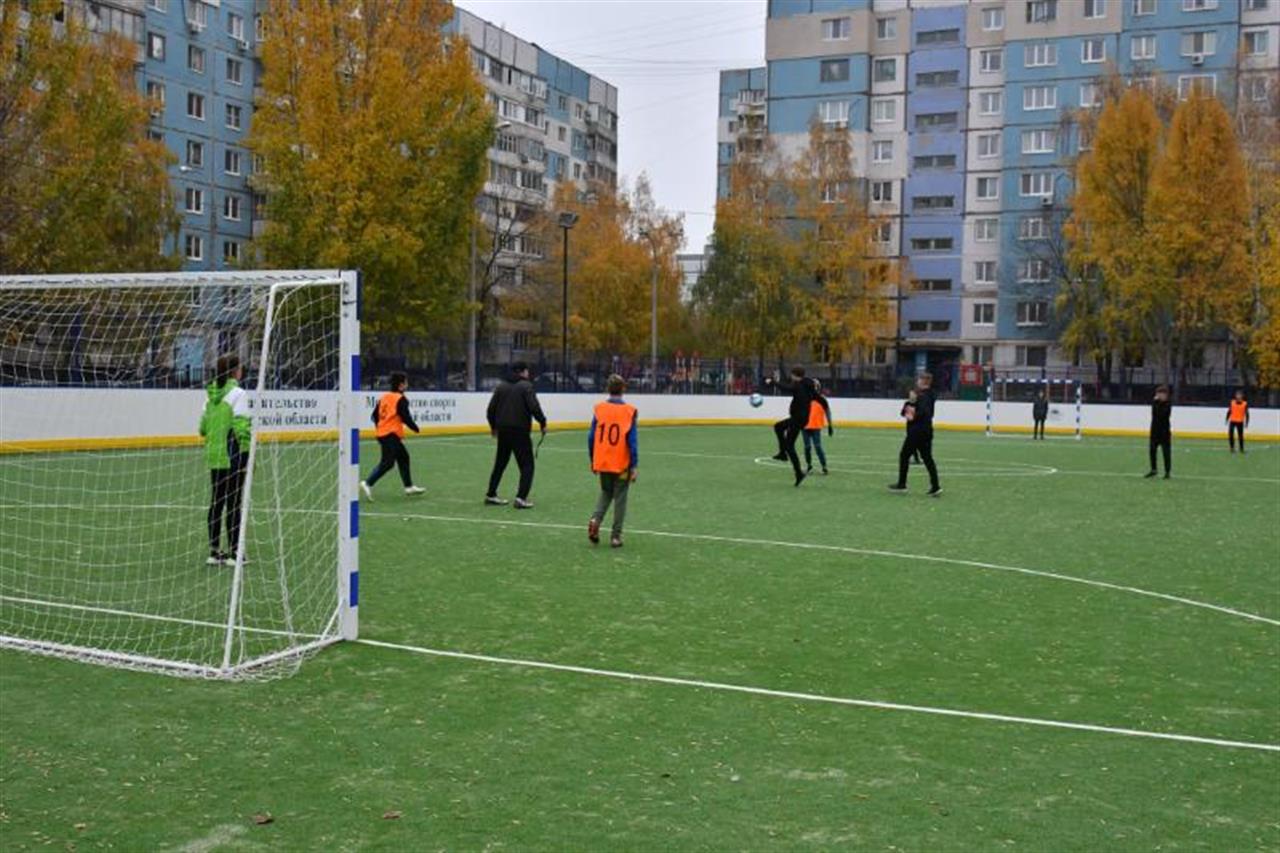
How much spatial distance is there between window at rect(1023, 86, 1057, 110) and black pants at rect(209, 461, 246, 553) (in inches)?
2589

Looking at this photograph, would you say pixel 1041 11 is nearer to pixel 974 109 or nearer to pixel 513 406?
pixel 974 109

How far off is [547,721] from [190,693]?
7.50ft

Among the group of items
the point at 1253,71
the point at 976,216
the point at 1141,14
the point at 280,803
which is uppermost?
the point at 1141,14

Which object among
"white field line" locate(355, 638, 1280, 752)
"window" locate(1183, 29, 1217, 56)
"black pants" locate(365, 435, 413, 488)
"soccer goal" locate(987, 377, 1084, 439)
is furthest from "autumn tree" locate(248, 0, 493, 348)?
"window" locate(1183, 29, 1217, 56)

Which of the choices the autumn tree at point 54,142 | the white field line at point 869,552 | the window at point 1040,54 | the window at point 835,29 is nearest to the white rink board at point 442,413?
the white field line at point 869,552

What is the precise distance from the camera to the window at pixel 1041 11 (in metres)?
69.8

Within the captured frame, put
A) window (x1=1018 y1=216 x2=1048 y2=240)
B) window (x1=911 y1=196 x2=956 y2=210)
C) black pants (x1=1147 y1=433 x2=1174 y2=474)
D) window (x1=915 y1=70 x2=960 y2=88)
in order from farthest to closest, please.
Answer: window (x1=911 y1=196 x2=956 y2=210)
window (x1=915 y1=70 x2=960 y2=88)
window (x1=1018 y1=216 x2=1048 y2=240)
black pants (x1=1147 y1=433 x2=1174 y2=474)

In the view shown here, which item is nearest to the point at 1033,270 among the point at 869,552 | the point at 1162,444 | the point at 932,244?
→ the point at 932,244

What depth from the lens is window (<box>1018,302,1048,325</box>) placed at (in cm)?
6994

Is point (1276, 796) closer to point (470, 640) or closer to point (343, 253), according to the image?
point (470, 640)

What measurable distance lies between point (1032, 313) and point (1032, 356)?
2375 millimetres

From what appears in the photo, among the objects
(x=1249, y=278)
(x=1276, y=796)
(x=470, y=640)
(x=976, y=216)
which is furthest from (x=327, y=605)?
(x=976, y=216)

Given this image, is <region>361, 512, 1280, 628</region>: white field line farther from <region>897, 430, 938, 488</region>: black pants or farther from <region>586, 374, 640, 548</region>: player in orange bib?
<region>897, 430, 938, 488</region>: black pants

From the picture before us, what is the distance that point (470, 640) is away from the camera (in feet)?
30.6
